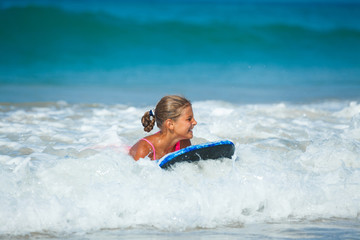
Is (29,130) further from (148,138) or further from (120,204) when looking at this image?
(120,204)

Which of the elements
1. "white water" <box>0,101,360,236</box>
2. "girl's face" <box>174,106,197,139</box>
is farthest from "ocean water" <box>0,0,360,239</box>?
"girl's face" <box>174,106,197,139</box>

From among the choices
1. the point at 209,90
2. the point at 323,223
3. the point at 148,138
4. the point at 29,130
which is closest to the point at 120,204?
the point at 148,138

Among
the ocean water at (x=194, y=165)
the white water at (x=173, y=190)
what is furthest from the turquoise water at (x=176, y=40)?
the white water at (x=173, y=190)

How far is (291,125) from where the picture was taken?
6484 mm

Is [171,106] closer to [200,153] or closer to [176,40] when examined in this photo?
[200,153]

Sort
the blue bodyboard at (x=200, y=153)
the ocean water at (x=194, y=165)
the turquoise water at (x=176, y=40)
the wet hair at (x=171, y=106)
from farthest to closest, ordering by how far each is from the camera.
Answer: the turquoise water at (x=176, y=40), the wet hair at (x=171, y=106), the blue bodyboard at (x=200, y=153), the ocean water at (x=194, y=165)

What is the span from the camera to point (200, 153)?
3539mm

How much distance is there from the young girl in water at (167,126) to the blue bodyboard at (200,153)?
0.36m

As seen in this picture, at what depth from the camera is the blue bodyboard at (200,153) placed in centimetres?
341

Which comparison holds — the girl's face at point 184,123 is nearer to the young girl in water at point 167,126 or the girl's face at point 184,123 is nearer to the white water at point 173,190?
the young girl in water at point 167,126

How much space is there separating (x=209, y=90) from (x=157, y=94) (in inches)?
70.4

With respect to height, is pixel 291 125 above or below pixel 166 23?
below

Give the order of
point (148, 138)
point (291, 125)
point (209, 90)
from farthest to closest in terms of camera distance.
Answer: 1. point (209, 90)
2. point (291, 125)
3. point (148, 138)

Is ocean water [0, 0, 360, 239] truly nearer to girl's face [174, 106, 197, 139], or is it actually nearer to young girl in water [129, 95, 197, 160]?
young girl in water [129, 95, 197, 160]
